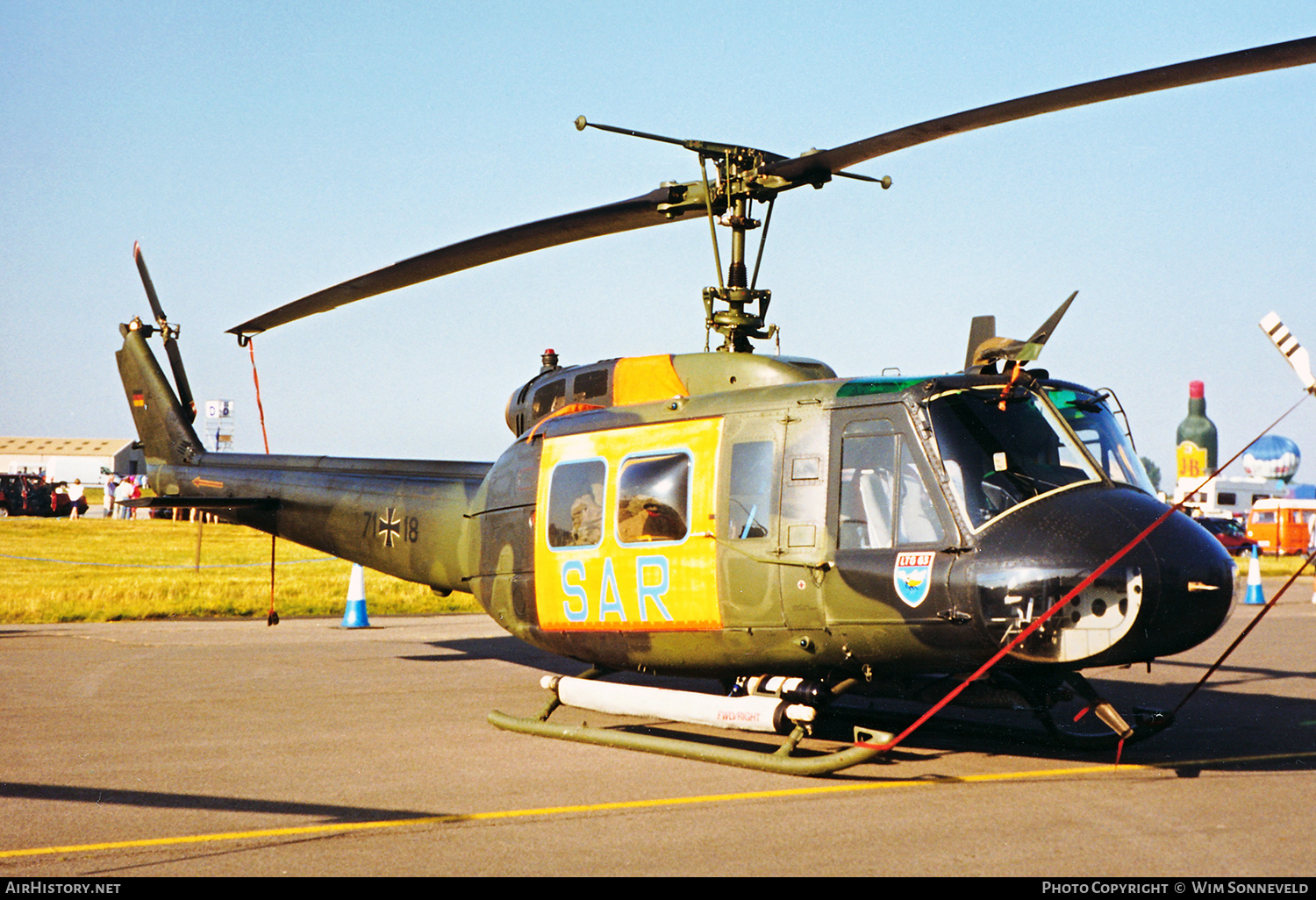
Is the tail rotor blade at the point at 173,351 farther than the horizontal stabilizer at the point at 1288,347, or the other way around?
the tail rotor blade at the point at 173,351

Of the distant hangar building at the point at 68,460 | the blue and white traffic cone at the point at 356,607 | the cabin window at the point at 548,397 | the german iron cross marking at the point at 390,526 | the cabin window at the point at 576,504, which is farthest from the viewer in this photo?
the distant hangar building at the point at 68,460

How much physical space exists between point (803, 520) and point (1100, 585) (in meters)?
2.09

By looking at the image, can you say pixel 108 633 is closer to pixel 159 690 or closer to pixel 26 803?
pixel 159 690

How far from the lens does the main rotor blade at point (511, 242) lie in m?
9.68

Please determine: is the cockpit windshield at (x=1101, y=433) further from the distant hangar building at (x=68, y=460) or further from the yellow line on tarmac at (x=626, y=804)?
the distant hangar building at (x=68, y=460)

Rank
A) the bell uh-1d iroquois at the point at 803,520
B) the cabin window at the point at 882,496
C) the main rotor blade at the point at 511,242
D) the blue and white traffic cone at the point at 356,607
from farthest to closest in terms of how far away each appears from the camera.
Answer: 1. the blue and white traffic cone at the point at 356,607
2. the main rotor blade at the point at 511,242
3. the cabin window at the point at 882,496
4. the bell uh-1d iroquois at the point at 803,520

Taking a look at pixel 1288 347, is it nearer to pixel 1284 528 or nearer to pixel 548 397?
pixel 548 397

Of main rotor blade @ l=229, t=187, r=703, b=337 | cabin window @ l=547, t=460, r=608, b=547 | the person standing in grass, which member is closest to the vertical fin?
main rotor blade @ l=229, t=187, r=703, b=337

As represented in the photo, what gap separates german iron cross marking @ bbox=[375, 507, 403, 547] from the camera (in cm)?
1201

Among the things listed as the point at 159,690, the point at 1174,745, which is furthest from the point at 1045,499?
the point at 159,690

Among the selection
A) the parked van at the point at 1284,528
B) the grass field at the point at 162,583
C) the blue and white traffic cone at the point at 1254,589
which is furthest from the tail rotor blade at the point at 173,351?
the parked van at the point at 1284,528

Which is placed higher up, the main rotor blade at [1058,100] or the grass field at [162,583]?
the main rotor blade at [1058,100]

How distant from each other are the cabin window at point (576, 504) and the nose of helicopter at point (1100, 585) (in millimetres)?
3352

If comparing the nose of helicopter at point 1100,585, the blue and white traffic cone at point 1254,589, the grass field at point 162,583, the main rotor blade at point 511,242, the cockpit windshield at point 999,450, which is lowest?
the grass field at point 162,583
